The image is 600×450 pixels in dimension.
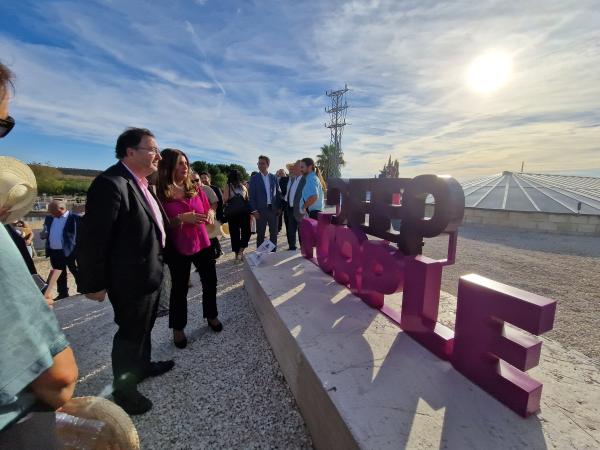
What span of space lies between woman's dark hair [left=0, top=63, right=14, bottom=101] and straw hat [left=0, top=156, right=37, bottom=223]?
2.91 m

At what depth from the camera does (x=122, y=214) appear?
2.03 metres

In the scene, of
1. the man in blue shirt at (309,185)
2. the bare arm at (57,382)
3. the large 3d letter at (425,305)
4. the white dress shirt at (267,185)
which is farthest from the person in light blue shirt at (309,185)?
the bare arm at (57,382)

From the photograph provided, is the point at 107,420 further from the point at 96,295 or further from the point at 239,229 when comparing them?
the point at 239,229

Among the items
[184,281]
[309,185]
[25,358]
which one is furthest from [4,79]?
[309,185]

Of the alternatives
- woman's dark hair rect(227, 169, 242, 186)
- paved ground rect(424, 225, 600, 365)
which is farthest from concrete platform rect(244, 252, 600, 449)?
woman's dark hair rect(227, 169, 242, 186)

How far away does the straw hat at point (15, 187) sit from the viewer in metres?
2.99

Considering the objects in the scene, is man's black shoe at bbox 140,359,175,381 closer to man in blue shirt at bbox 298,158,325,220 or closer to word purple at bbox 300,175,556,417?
word purple at bbox 300,175,556,417

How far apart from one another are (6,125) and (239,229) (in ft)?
18.4

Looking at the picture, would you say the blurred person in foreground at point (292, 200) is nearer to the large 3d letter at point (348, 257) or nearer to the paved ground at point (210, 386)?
the large 3d letter at point (348, 257)

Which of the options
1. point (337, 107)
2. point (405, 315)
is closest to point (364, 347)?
point (405, 315)

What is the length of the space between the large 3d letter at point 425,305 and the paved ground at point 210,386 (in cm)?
122

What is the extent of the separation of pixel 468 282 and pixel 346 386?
114 cm

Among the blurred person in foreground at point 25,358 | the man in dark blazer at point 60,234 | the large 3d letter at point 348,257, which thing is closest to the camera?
the blurred person in foreground at point 25,358

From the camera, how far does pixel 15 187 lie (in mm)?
3010
